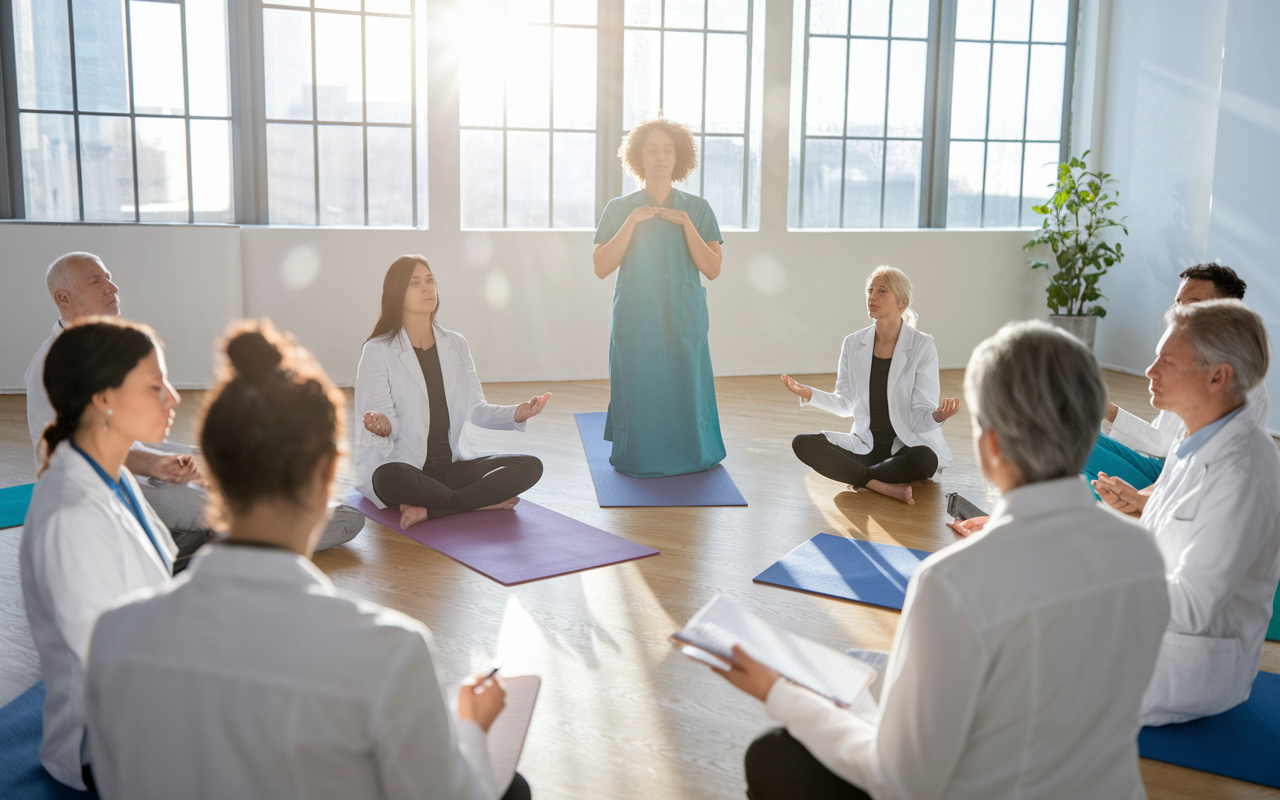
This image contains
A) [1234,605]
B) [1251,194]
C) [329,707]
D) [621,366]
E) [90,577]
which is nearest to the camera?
[329,707]

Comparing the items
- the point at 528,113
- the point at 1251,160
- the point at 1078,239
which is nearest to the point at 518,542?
the point at 528,113

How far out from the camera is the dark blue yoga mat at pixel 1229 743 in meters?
2.04

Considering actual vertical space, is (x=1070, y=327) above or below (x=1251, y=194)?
below

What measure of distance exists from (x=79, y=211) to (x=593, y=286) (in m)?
3.18

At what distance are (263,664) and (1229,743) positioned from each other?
2.06m

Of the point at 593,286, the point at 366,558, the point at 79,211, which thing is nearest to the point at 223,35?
the point at 79,211

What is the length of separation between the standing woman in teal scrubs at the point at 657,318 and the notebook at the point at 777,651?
2727mm

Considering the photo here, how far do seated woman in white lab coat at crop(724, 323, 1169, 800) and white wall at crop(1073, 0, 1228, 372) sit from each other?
18.9 ft

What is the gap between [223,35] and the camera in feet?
20.2

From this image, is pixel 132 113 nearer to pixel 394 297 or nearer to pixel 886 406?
pixel 394 297

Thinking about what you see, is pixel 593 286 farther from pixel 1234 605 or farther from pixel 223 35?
pixel 1234 605

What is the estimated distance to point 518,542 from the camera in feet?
11.3

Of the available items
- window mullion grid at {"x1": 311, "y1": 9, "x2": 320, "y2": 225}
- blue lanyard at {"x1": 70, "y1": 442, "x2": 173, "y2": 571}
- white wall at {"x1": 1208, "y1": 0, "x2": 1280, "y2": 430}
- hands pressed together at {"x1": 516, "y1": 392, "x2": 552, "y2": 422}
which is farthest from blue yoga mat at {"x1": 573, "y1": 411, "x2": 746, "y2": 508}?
white wall at {"x1": 1208, "y1": 0, "x2": 1280, "y2": 430}

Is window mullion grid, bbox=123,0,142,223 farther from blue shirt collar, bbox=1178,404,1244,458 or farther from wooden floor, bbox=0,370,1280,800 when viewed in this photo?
blue shirt collar, bbox=1178,404,1244,458
